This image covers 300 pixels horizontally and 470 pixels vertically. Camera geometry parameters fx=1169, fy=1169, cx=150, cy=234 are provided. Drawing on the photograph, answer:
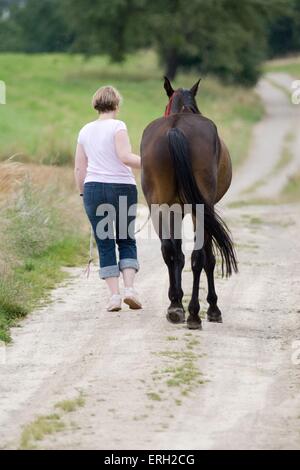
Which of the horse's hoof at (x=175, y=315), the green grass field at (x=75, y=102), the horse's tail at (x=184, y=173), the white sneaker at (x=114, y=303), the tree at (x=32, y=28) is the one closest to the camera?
the horse's tail at (x=184, y=173)

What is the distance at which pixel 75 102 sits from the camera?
42406 millimetres

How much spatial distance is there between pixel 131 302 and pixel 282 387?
2.79 m

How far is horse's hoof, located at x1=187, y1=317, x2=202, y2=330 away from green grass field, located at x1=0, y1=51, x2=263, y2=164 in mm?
11989

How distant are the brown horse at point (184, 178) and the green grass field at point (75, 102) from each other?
11580 mm

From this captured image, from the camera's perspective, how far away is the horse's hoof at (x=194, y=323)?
9.61m

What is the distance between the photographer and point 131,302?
10195 millimetres

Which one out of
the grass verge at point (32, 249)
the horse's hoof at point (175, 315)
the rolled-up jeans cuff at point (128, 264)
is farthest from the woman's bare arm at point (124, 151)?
the grass verge at point (32, 249)

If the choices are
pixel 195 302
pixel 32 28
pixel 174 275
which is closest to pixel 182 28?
pixel 32 28

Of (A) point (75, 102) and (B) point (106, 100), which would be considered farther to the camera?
(A) point (75, 102)

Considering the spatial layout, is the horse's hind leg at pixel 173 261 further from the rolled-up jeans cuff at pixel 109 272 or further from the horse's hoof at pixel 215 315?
the rolled-up jeans cuff at pixel 109 272

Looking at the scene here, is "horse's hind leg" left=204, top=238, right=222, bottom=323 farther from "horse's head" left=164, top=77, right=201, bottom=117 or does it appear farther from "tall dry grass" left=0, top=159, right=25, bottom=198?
"tall dry grass" left=0, top=159, right=25, bottom=198

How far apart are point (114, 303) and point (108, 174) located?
44.5 inches

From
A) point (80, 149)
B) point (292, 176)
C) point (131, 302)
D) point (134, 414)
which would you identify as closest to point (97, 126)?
point (80, 149)

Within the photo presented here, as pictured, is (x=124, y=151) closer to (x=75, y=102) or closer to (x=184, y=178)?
(x=184, y=178)
